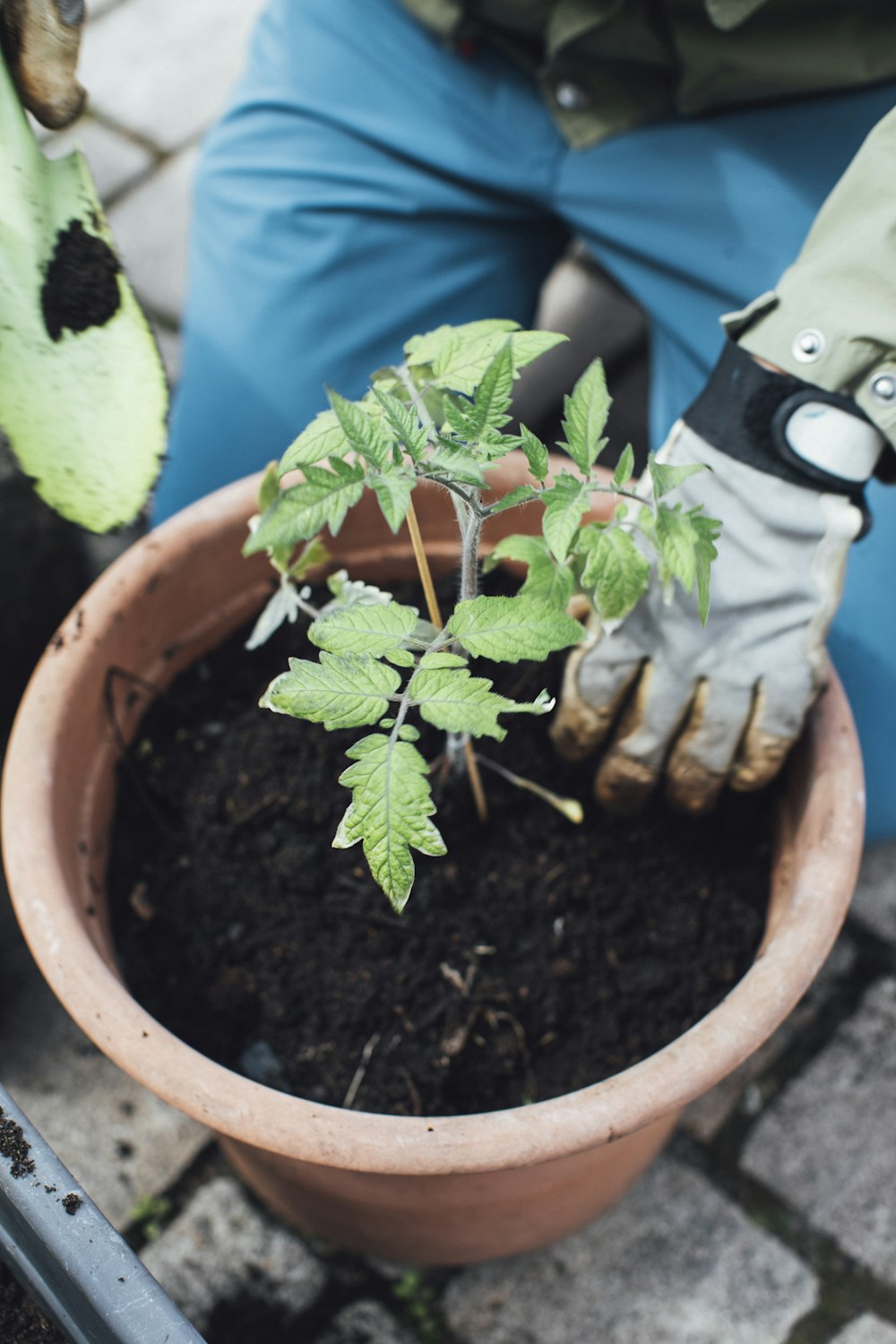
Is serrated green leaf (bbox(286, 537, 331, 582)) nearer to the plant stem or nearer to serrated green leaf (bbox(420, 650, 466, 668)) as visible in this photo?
the plant stem

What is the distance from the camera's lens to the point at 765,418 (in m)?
1.16

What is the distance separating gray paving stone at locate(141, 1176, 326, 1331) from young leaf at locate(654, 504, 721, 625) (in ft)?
3.53

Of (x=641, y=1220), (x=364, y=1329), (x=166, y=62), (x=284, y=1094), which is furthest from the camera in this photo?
(x=166, y=62)

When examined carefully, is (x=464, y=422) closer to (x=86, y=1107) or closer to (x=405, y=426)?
(x=405, y=426)

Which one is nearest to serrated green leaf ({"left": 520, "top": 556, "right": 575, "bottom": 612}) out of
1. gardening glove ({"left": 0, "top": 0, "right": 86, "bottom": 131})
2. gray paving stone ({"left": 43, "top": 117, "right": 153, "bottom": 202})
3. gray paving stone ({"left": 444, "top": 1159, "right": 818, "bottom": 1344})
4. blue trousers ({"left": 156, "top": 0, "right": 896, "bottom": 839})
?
gardening glove ({"left": 0, "top": 0, "right": 86, "bottom": 131})

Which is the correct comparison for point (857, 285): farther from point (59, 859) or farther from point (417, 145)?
point (59, 859)

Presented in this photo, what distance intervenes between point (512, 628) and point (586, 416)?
0.19 meters

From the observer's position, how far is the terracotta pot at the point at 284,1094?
37.7 inches

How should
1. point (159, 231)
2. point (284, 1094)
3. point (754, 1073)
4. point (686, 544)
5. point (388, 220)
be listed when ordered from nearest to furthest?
point (686, 544)
point (284, 1094)
point (754, 1073)
point (388, 220)
point (159, 231)

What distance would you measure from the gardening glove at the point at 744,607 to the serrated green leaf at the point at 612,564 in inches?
11.0

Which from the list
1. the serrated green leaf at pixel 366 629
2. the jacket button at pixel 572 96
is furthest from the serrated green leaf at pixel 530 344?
the jacket button at pixel 572 96

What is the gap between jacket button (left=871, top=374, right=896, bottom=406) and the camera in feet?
3.66

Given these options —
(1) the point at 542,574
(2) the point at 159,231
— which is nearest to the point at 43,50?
(1) the point at 542,574

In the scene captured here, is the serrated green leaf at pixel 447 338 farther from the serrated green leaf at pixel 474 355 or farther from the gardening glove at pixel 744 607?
the gardening glove at pixel 744 607
